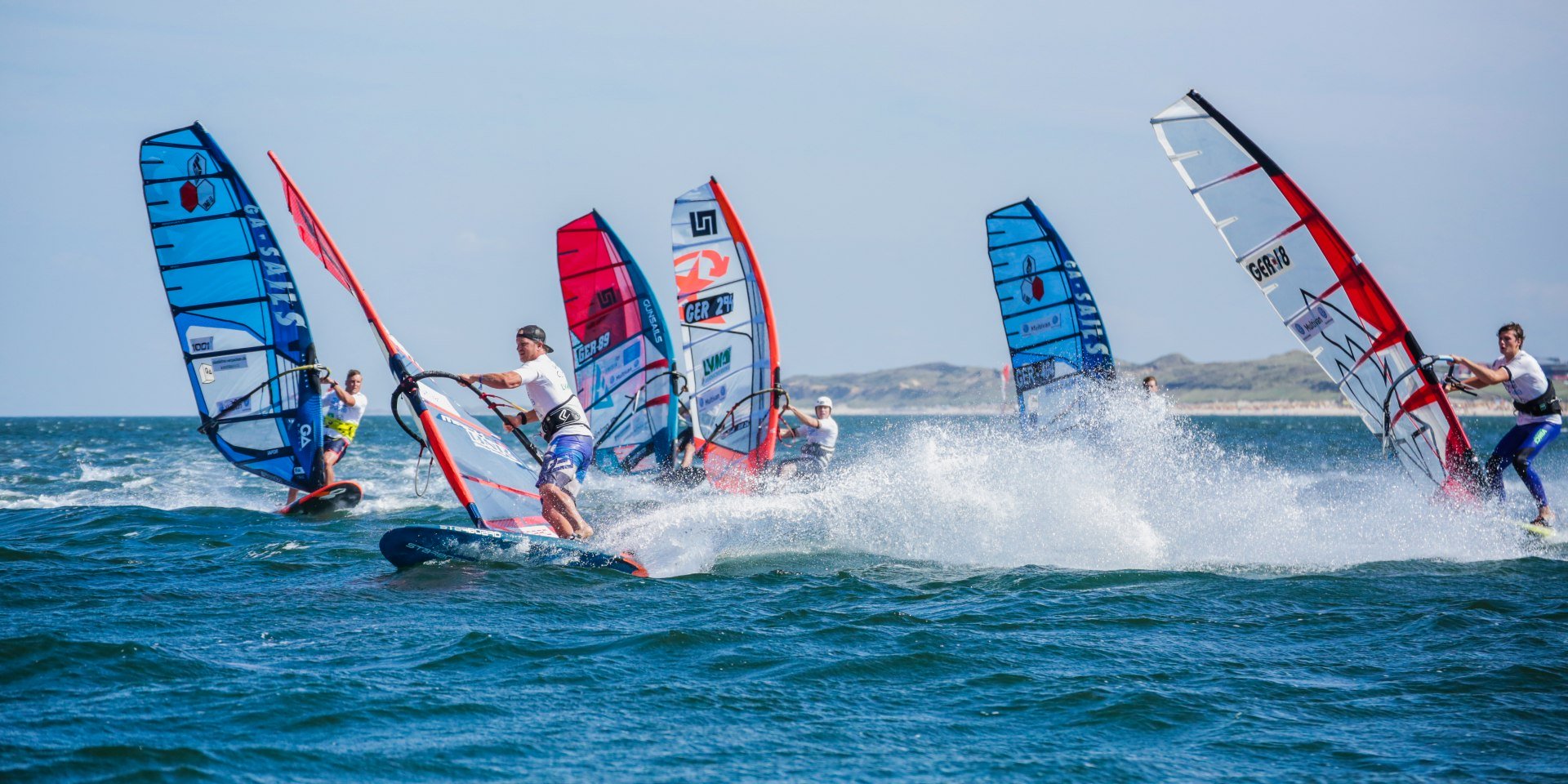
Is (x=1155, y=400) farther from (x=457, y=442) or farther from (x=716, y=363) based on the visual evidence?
(x=457, y=442)

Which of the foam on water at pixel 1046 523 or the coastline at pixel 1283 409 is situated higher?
the foam on water at pixel 1046 523

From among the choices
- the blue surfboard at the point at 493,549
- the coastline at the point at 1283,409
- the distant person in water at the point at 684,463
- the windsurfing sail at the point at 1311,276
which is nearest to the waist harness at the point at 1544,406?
the windsurfing sail at the point at 1311,276

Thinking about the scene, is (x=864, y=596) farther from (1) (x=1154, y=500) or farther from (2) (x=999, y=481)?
(1) (x=1154, y=500)

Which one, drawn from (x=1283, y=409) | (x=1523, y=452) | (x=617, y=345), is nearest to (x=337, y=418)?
(x=617, y=345)

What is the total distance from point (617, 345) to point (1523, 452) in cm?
1020

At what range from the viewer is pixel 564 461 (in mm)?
8641

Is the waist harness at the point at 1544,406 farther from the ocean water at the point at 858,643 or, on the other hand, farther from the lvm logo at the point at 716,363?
the lvm logo at the point at 716,363

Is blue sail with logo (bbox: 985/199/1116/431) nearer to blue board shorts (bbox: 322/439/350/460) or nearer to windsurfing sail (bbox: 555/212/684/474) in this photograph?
windsurfing sail (bbox: 555/212/684/474)

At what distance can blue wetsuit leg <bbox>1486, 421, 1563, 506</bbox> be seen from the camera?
9.89 m

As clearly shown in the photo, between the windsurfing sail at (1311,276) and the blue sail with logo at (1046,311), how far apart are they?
590 cm

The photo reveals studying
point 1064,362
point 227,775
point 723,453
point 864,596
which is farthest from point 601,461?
point 227,775

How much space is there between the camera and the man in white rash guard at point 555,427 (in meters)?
8.55

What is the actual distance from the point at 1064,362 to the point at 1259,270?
634cm

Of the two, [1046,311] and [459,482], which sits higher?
[1046,311]
